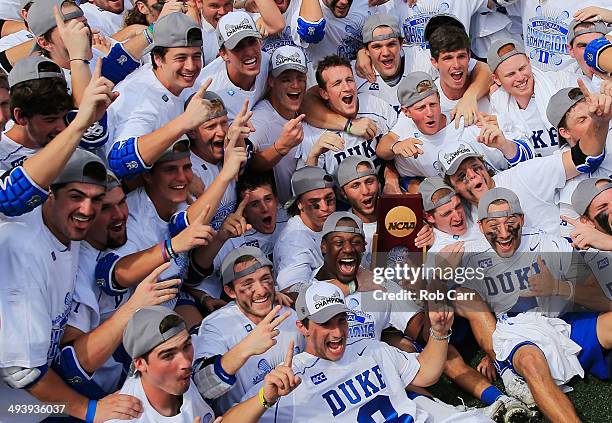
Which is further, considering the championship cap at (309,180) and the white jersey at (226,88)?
the white jersey at (226,88)

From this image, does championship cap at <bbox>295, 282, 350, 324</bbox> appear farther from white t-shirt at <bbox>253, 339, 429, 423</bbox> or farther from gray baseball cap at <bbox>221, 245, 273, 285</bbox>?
gray baseball cap at <bbox>221, 245, 273, 285</bbox>

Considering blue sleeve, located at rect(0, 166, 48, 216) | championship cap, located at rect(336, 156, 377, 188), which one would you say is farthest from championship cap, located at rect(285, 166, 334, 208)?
blue sleeve, located at rect(0, 166, 48, 216)

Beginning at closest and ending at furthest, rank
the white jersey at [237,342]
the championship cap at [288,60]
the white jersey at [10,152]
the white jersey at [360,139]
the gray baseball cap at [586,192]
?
the white jersey at [10,152] → the white jersey at [237,342] → the gray baseball cap at [586,192] → the championship cap at [288,60] → the white jersey at [360,139]

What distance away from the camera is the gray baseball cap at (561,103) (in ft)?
23.1

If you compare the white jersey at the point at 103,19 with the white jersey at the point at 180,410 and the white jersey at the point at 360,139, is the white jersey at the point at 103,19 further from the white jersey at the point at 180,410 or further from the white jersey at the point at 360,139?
the white jersey at the point at 180,410

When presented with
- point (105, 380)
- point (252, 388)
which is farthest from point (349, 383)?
point (105, 380)

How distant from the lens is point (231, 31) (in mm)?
7227

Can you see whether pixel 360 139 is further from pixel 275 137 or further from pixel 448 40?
pixel 448 40

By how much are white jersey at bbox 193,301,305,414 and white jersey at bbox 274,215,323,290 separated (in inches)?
25.5

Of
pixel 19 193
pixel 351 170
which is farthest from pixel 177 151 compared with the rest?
pixel 19 193

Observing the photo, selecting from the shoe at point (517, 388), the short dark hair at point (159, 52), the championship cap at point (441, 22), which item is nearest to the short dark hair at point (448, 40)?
the championship cap at point (441, 22)

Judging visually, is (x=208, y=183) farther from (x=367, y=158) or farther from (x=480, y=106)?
(x=480, y=106)

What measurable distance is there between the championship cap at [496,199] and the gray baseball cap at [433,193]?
0.33 m

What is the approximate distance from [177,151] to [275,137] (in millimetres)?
1359
